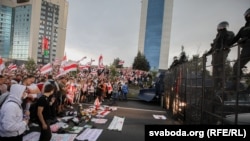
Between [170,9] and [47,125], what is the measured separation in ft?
353

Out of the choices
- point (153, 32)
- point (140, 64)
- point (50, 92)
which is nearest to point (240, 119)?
point (50, 92)

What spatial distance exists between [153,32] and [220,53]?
106 meters

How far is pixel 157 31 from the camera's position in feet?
367

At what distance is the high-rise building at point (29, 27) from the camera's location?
135 meters

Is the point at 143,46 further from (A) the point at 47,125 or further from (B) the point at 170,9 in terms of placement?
(A) the point at 47,125

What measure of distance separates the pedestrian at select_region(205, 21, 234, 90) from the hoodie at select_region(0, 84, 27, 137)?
4.62m

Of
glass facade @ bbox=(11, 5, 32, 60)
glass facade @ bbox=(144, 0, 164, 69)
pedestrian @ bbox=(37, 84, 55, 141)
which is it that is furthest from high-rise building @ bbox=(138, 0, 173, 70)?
pedestrian @ bbox=(37, 84, 55, 141)

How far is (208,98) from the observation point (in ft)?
28.8

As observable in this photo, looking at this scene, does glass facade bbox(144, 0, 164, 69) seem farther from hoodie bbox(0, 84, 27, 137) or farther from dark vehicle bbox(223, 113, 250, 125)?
hoodie bbox(0, 84, 27, 137)

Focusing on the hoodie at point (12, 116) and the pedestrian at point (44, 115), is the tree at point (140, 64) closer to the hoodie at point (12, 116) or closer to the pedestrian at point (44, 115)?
the pedestrian at point (44, 115)

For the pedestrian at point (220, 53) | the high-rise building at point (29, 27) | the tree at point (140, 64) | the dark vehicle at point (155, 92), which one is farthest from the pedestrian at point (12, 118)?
the high-rise building at point (29, 27)

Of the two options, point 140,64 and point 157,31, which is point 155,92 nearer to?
point 140,64

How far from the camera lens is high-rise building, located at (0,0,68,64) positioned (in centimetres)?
13525

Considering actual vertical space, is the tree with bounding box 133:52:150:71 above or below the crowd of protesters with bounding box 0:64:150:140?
above
